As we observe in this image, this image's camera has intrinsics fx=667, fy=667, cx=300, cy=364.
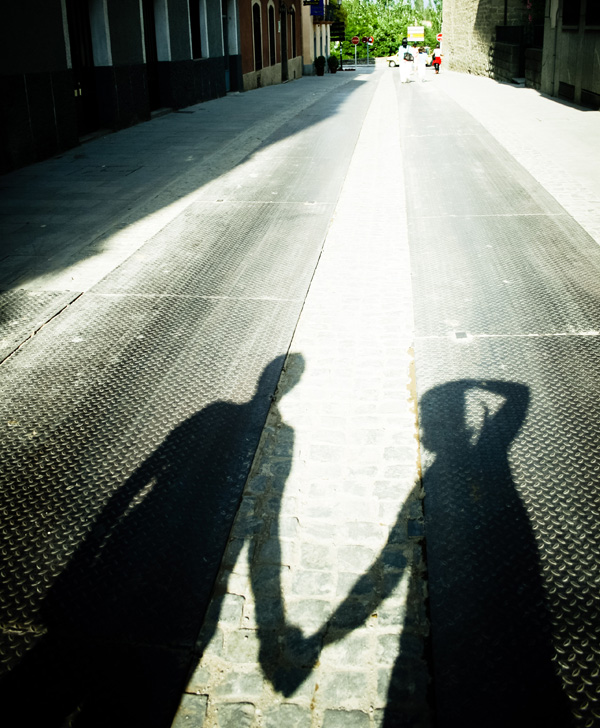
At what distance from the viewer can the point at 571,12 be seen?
2189 cm

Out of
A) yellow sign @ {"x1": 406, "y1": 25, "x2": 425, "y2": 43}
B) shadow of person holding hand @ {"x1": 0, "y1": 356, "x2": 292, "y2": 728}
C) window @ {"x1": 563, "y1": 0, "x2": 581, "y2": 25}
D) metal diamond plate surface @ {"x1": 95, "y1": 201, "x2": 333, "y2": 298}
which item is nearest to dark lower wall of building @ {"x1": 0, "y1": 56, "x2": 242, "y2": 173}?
metal diamond plate surface @ {"x1": 95, "y1": 201, "x2": 333, "y2": 298}

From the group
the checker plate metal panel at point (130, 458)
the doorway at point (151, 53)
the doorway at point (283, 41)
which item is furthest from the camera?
the doorway at point (283, 41)

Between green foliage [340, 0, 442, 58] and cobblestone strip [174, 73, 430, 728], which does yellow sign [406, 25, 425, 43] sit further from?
cobblestone strip [174, 73, 430, 728]

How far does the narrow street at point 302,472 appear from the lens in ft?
8.02

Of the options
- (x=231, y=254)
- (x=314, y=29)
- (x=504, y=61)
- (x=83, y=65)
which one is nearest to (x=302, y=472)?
(x=231, y=254)

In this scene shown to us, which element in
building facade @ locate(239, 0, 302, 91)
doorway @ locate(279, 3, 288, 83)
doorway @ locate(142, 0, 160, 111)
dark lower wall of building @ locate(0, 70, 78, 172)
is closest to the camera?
dark lower wall of building @ locate(0, 70, 78, 172)

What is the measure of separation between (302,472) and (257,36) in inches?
1316

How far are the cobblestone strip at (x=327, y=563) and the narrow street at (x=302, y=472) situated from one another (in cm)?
1

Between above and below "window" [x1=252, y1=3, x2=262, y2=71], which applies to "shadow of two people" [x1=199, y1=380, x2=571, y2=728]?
below

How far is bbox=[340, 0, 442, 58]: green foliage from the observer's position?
82625 mm

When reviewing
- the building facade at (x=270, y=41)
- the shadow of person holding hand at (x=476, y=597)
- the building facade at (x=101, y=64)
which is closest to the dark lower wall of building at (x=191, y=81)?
the building facade at (x=101, y=64)

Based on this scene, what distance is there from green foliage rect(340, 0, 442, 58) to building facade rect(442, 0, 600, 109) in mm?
29414

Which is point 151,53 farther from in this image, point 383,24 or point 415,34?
point 383,24

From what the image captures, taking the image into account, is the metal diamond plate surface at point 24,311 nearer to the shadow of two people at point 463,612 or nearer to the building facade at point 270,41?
the shadow of two people at point 463,612
